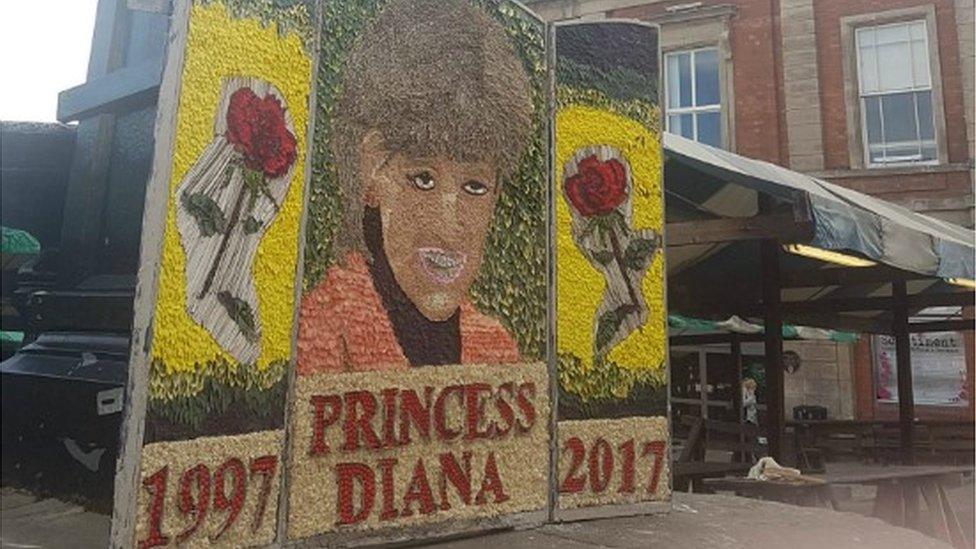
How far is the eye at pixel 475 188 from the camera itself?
4042 mm

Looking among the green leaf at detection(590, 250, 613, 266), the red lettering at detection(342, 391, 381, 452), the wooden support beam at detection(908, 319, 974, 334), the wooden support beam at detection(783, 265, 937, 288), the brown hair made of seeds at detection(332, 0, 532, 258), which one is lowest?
the red lettering at detection(342, 391, 381, 452)

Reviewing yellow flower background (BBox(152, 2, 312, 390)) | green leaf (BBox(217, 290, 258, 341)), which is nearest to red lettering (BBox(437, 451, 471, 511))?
yellow flower background (BBox(152, 2, 312, 390))

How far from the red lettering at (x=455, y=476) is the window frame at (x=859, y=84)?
13645mm

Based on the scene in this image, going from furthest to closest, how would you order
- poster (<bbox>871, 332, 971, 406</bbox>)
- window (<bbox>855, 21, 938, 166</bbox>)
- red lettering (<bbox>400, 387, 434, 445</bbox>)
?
window (<bbox>855, 21, 938, 166</bbox>) → poster (<bbox>871, 332, 971, 406</bbox>) → red lettering (<bbox>400, 387, 434, 445</bbox>)

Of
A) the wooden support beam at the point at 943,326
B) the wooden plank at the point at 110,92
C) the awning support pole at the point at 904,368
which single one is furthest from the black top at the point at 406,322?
the wooden support beam at the point at 943,326

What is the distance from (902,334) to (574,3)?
36.4ft

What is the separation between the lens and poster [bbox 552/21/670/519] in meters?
4.32

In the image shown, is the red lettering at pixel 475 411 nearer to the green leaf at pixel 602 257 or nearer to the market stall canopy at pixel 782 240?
the green leaf at pixel 602 257

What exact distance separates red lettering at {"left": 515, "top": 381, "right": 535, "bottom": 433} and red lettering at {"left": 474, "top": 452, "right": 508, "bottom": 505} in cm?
24

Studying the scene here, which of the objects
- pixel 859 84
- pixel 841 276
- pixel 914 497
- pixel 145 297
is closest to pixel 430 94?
pixel 145 297

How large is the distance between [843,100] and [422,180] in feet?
45.3

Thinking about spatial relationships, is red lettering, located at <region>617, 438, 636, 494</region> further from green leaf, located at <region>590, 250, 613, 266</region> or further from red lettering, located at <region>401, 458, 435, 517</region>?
red lettering, located at <region>401, 458, 435, 517</region>

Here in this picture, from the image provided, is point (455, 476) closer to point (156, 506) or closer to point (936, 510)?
point (156, 506)

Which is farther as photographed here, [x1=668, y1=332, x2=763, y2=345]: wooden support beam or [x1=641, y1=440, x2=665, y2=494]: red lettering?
[x1=668, y1=332, x2=763, y2=345]: wooden support beam
